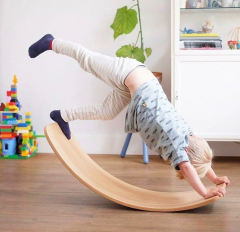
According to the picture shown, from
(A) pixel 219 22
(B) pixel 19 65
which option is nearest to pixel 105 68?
(A) pixel 219 22

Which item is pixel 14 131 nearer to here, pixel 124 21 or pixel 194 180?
pixel 124 21

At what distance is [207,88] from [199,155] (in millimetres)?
1129

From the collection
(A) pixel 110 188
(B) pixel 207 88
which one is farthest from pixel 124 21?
(A) pixel 110 188

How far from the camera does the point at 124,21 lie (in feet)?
10.6

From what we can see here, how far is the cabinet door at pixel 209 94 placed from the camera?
3.06 m

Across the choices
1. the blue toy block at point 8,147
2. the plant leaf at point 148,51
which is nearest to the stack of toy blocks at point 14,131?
the blue toy block at point 8,147

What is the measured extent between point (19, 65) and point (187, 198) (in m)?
2.06

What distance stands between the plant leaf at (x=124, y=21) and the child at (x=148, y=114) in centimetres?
100

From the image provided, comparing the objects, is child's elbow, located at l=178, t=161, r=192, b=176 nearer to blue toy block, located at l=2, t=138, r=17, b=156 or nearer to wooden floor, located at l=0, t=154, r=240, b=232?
wooden floor, located at l=0, t=154, r=240, b=232

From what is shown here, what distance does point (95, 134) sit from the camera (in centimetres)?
361

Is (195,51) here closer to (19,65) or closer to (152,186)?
(152,186)

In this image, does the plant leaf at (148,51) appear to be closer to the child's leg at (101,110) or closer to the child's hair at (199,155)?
the child's leg at (101,110)

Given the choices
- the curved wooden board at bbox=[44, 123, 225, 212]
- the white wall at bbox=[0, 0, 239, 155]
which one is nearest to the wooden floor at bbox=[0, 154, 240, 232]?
the curved wooden board at bbox=[44, 123, 225, 212]

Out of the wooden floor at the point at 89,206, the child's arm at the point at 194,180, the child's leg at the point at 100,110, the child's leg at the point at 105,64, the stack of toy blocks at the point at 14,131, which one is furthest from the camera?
the stack of toy blocks at the point at 14,131
